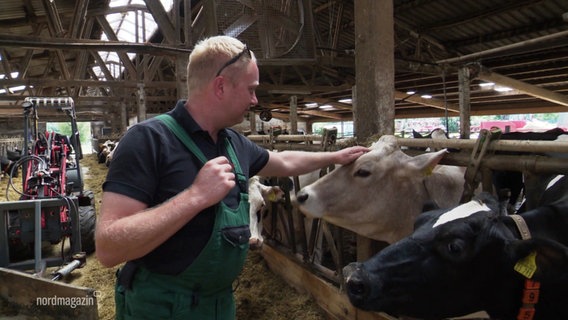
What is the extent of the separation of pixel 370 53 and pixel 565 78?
31.5 ft

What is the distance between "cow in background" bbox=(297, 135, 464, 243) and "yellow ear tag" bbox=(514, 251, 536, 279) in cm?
110

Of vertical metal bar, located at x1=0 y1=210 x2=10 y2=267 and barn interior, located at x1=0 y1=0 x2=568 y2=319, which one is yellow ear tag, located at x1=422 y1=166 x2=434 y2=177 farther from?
vertical metal bar, located at x1=0 y1=210 x2=10 y2=267

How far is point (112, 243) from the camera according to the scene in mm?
1385

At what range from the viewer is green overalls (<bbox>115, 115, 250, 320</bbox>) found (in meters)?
1.61

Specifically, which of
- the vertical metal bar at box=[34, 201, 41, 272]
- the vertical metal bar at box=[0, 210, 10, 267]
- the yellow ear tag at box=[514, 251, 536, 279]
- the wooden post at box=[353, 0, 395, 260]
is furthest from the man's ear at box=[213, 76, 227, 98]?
the vertical metal bar at box=[0, 210, 10, 267]

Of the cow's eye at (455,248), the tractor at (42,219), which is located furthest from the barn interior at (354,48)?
the tractor at (42,219)

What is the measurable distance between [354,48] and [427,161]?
4.65 metres

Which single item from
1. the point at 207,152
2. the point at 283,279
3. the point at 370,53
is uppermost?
the point at 370,53

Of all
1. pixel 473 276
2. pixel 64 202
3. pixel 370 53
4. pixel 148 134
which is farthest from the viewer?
pixel 64 202

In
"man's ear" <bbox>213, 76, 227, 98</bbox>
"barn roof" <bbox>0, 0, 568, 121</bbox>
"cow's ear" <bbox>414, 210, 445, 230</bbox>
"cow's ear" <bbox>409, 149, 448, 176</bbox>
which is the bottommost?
"cow's ear" <bbox>414, 210, 445, 230</bbox>

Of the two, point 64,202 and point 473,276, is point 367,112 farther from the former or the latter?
point 64,202

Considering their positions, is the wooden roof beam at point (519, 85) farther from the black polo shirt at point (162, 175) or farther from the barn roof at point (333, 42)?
the black polo shirt at point (162, 175)

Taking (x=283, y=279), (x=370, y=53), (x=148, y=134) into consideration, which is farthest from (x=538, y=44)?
(x=148, y=134)

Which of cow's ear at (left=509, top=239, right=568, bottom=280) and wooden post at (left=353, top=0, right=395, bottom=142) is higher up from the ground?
wooden post at (left=353, top=0, right=395, bottom=142)
